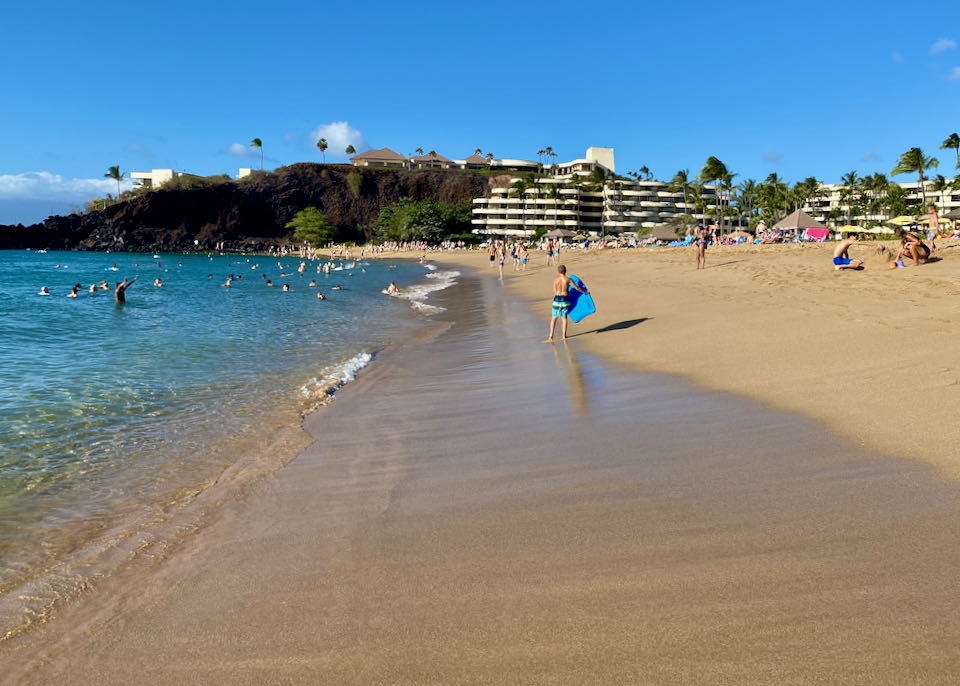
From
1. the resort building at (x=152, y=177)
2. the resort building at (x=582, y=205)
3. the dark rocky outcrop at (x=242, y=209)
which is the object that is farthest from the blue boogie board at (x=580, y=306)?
the resort building at (x=152, y=177)

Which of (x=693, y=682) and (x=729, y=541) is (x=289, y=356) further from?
(x=693, y=682)

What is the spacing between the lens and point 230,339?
1512 centimetres

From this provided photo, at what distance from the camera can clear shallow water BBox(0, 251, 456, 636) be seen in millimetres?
4531

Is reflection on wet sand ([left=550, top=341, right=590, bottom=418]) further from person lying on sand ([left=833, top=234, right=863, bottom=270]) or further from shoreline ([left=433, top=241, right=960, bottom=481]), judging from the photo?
person lying on sand ([left=833, top=234, right=863, bottom=270])

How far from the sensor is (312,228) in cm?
12088

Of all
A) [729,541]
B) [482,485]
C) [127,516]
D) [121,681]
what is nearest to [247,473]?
[127,516]

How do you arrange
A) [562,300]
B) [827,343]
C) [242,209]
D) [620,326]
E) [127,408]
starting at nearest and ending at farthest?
[127,408] → [827,343] → [562,300] → [620,326] → [242,209]

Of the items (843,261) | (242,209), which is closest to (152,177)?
(242,209)

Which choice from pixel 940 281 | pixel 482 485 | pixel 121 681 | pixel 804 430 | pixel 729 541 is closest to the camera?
pixel 121 681

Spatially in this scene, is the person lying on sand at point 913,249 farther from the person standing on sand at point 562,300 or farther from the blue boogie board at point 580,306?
→ the person standing on sand at point 562,300

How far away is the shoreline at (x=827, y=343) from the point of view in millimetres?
5520

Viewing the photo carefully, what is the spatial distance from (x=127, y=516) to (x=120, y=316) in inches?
772

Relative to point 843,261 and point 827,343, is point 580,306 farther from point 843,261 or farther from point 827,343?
point 843,261

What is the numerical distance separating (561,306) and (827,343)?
197 inches
